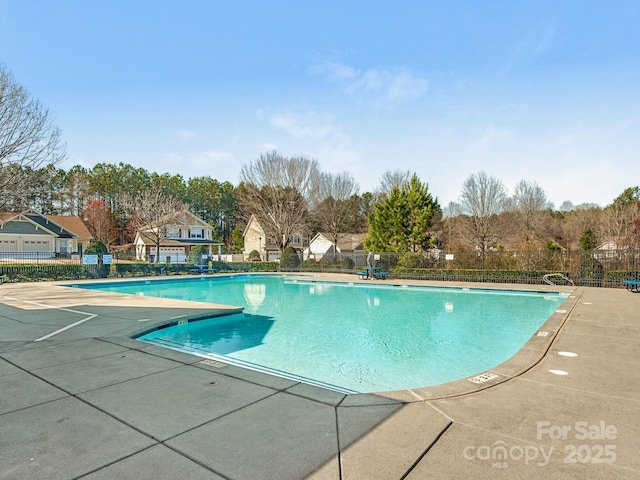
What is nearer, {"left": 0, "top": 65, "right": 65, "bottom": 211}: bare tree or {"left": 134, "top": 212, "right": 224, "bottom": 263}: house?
{"left": 0, "top": 65, "right": 65, "bottom": 211}: bare tree

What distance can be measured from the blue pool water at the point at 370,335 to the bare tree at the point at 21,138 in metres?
8.98

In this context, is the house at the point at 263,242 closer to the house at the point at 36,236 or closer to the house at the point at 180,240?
the house at the point at 180,240

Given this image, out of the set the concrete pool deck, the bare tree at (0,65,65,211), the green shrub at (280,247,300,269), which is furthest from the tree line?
the concrete pool deck

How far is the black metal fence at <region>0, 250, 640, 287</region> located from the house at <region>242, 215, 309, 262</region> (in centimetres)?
1450

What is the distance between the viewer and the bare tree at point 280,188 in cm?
3091

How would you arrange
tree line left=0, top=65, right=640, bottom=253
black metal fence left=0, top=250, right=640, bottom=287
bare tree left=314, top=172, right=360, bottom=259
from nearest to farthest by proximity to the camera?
tree line left=0, top=65, right=640, bottom=253, black metal fence left=0, top=250, right=640, bottom=287, bare tree left=314, top=172, right=360, bottom=259

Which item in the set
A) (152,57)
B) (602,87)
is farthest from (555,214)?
(152,57)

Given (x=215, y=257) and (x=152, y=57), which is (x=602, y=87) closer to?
(x=152, y=57)

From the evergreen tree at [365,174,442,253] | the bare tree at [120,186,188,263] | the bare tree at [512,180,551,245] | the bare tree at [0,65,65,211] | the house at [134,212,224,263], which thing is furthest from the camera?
the house at [134,212,224,263]

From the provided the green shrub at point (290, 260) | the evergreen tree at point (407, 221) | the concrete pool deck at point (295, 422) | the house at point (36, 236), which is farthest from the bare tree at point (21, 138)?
the house at point (36, 236)

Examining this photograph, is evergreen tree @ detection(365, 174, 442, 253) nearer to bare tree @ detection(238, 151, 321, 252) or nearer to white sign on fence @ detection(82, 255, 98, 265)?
bare tree @ detection(238, 151, 321, 252)

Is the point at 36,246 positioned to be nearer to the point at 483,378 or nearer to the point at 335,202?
the point at 335,202

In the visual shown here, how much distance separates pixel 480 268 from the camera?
66.0 feet

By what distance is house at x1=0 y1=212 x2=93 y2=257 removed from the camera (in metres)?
33.7
